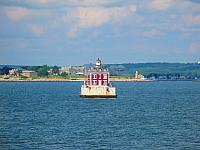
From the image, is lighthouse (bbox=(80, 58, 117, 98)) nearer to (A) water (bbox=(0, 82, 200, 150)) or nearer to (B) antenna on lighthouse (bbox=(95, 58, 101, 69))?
(B) antenna on lighthouse (bbox=(95, 58, 101, 69))

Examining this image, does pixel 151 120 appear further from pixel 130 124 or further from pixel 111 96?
pixel 111 96

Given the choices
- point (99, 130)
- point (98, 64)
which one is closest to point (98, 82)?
point (98, 64)

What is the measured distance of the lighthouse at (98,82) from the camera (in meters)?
122

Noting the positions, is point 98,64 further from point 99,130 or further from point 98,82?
point 99,130

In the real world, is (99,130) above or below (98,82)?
below

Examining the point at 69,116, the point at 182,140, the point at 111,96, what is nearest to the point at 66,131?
the point at 182,140

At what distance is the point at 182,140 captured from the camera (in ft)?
195

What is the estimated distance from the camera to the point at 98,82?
404 ft

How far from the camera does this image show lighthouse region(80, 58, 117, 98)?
122 meters

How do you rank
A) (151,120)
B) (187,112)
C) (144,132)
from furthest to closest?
(187,112)
(151,120)
(144,132)

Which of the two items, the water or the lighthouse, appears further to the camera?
the lighthouse

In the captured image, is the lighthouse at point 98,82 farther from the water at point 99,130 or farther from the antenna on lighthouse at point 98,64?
the water at point 99,130

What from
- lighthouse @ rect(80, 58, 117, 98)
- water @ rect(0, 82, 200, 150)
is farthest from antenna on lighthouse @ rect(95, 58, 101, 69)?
water @ rect(0, 82, 200, 150)

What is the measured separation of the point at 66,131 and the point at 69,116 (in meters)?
19.9
